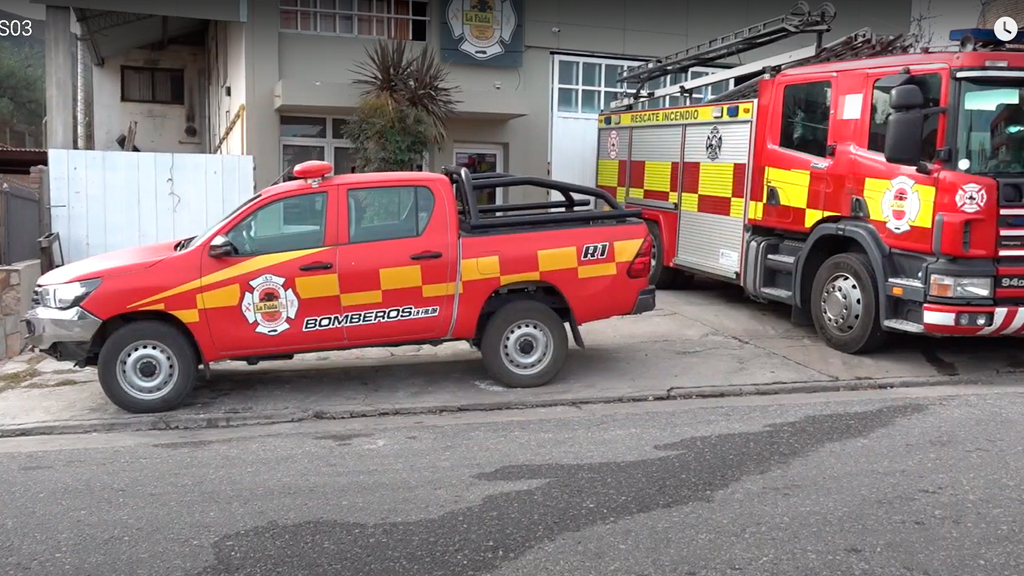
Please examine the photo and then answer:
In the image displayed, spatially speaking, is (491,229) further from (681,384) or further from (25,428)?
(25,428)

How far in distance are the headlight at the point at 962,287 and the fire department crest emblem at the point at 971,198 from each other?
1.95 ft

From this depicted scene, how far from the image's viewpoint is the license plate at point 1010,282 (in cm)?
774

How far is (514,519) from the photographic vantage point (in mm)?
4738

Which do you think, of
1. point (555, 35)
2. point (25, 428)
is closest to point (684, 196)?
point (555, 35)

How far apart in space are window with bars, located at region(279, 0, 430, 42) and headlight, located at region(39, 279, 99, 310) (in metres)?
8.61

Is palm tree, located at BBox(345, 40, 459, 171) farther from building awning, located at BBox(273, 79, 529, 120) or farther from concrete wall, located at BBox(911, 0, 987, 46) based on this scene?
concrete wall, located at BBox(911, 0, 987, 46)

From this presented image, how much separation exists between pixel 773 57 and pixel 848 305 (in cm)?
383

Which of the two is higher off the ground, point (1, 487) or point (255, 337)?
point (255, 337)

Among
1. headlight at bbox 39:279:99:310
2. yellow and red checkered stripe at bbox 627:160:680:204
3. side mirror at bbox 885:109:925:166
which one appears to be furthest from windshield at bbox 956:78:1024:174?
headlight at bbox 39:279:99:310

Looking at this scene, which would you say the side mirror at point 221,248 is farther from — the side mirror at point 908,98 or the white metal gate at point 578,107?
the white metal gate at point 578,107

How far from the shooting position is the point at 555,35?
15797mm

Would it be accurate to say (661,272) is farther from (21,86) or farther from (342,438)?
(21,86)

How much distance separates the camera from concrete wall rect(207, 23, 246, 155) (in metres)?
14.5

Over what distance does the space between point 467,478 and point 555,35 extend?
11.8 m
